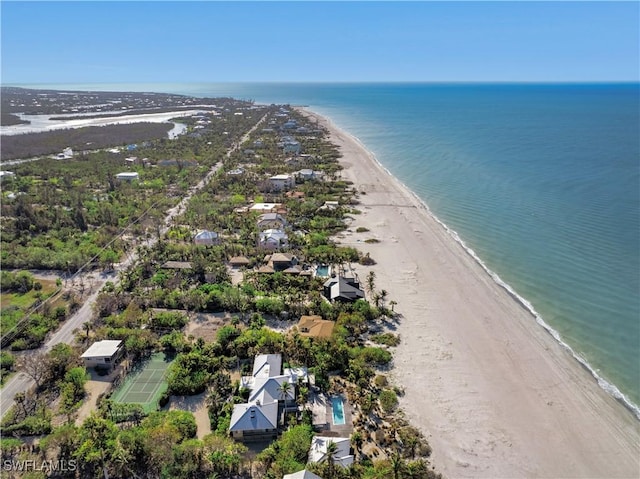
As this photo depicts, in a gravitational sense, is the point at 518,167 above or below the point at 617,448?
above

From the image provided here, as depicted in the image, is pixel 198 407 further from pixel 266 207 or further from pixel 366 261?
pixel 266 207

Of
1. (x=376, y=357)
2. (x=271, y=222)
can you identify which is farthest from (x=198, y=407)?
(x=271, y=222)

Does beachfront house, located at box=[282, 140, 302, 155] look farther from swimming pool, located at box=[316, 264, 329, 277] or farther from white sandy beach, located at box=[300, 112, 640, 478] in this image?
white sandy beach, located at box=[300, 112, 640, 478]

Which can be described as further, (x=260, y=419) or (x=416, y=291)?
(x=416, y=291)

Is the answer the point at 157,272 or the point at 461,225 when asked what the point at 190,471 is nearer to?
the point at 157,272

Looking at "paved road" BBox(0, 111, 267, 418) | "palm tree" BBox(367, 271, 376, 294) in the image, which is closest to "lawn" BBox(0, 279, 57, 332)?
"paved road" BBox(0, 111, 267, 418)

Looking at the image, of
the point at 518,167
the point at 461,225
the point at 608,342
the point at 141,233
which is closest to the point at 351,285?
the point at 608,342
